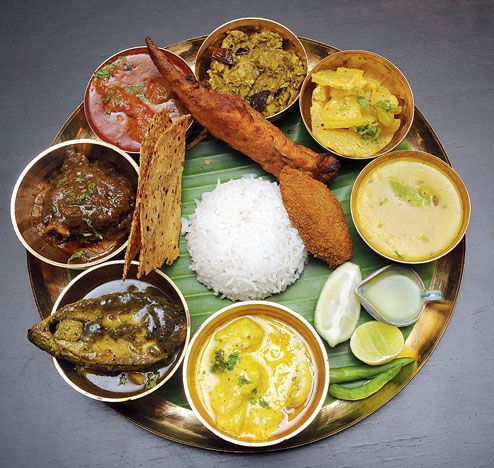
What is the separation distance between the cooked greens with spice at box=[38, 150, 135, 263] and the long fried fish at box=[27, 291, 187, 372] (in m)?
0.33

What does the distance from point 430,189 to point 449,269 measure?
1.54 feet

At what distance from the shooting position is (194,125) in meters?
3.24

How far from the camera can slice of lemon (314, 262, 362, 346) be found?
2914 millimetres

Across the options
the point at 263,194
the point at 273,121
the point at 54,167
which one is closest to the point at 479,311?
the point at 263,194

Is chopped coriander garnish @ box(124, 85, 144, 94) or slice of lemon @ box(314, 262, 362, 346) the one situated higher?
chopped coriander garnish @ box(124, 85, 144, 94)

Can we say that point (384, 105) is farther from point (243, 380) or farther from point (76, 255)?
point (76, 255)

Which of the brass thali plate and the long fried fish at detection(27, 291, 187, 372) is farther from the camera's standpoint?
the brass thali plate

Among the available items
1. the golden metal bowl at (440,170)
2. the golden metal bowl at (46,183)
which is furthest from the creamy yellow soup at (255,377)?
the golden metal bowl at (46,183)

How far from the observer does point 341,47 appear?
362 cm

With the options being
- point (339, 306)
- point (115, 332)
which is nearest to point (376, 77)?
point (339, 306)

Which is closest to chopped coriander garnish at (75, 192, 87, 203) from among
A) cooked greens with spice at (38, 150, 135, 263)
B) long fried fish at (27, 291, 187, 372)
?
cooked greens with spice at (38, 150, 135, 263)

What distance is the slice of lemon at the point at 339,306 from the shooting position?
2.91 metres

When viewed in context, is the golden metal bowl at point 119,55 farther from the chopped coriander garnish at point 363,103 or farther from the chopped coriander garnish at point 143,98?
the chopped coriander garnish at point 363,103

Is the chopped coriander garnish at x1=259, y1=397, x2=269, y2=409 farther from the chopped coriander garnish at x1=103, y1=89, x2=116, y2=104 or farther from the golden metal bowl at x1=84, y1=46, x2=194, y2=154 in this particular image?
the chopped coriander garnish at x1=103, y1=89, x2=116, y2=104
